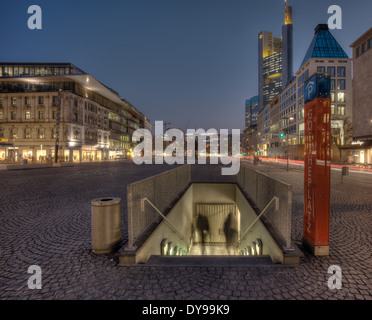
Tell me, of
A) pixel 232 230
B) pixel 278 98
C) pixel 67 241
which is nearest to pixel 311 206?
pixel 67 241

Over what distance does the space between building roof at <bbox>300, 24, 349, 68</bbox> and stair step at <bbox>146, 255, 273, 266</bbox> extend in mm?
66904

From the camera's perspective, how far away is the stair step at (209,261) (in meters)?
3.74

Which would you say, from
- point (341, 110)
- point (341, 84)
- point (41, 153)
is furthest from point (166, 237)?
point (341, 84)

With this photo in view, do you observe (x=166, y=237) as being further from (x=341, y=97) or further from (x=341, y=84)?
(x=341, y=84)

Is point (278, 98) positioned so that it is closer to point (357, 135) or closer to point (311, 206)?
point (357, 135)

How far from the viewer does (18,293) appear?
2986 millimetres

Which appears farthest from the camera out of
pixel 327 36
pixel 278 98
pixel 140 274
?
pixel 278 98

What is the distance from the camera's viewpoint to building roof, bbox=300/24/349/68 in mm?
55312

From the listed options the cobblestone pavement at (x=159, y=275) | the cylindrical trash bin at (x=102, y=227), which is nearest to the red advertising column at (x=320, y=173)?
the cobblestone pavement at (x=159, y=275)

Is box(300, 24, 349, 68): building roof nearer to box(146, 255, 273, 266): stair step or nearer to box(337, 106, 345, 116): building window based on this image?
box(337, 106, 345, 116): building window

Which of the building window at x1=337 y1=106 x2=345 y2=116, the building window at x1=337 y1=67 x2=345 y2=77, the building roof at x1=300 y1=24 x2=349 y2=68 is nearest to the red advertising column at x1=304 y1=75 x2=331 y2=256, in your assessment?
the building window at x1=337 y1=106 x2=345 y2=116

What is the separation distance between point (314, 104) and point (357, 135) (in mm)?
56306

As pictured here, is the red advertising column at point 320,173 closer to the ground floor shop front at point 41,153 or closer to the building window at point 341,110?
the ground floor shop front at point 41,153

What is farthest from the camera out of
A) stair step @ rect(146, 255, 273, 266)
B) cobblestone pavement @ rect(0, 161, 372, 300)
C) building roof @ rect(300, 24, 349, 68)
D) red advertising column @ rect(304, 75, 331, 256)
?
building roof @ rect(300, 24, 349, 68)
